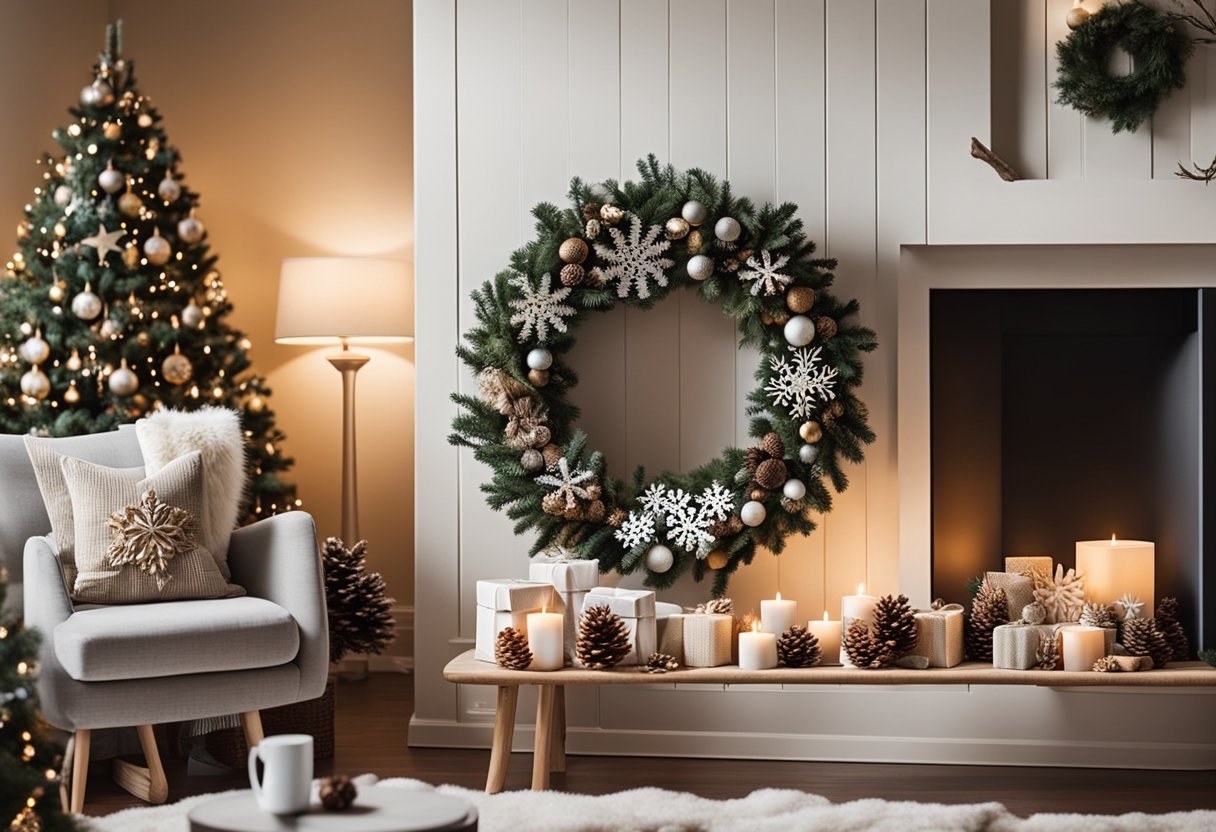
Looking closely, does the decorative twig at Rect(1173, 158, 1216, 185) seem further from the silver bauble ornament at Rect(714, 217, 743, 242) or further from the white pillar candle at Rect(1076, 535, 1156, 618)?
the silver bauble ornament at Rect(714, 217, 743, 242)

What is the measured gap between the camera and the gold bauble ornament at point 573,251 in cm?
311

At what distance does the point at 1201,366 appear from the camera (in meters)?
3.19

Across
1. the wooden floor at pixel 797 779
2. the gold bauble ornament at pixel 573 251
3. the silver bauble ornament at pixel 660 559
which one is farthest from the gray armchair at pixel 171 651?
the gold bauble ornament at pixel 573 251

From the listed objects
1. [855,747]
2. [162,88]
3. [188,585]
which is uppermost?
[162,88]

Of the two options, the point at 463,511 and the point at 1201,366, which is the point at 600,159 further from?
the point at 1201,366

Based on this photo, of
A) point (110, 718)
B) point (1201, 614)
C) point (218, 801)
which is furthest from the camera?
point (1201, 614)

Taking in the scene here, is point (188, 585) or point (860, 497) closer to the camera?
point (188, 585)

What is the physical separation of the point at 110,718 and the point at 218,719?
1.54 feet

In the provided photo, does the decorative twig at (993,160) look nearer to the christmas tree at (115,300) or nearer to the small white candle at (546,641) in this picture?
the small white candle at (546,641)

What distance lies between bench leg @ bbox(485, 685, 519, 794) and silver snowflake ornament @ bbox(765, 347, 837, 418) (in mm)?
992

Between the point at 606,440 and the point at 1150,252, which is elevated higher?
the point at 1150,252

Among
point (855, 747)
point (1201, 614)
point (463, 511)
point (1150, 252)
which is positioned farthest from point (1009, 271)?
point (463, 511)

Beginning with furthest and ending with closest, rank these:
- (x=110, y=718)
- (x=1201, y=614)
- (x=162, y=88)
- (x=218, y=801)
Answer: (x=162, y=88) < (x=1201, y=614) < (x=110, y=718) < (x=218, y=801)

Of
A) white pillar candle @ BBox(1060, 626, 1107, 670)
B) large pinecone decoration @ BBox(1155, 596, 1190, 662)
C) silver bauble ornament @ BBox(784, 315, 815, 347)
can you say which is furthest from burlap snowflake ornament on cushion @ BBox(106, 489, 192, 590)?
large pinecone decoration @ BBox(1155, 596, 1190, 662)
